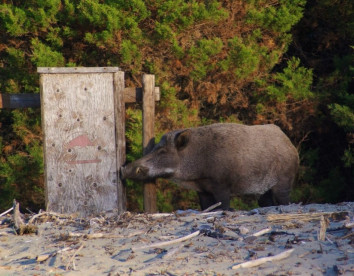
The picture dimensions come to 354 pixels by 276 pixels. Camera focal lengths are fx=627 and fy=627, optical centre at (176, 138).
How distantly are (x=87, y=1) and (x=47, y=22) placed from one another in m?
0.89

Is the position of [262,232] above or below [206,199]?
above

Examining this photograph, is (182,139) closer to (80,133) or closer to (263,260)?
(80,133)

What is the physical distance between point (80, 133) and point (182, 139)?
1.82 m

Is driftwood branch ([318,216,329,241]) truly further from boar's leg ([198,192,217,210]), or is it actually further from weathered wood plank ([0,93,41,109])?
weathered wood plank ([0,93,41,109])

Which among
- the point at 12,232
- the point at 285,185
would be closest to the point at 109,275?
the point at 12,232

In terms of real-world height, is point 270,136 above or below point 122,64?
below

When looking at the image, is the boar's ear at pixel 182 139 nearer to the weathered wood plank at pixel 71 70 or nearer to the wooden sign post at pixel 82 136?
the wooden sign post at pixel 82 136

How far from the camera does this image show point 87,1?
1002 centimetres

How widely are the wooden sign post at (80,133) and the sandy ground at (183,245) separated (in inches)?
58.7

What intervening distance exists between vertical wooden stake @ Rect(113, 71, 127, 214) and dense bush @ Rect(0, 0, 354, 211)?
1.76 meters

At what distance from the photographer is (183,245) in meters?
5.71

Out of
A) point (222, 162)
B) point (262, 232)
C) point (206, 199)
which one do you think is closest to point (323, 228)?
point (262, 232)

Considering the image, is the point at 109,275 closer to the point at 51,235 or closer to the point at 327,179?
the point at 51,235

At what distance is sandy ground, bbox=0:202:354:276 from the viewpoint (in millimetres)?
5156
